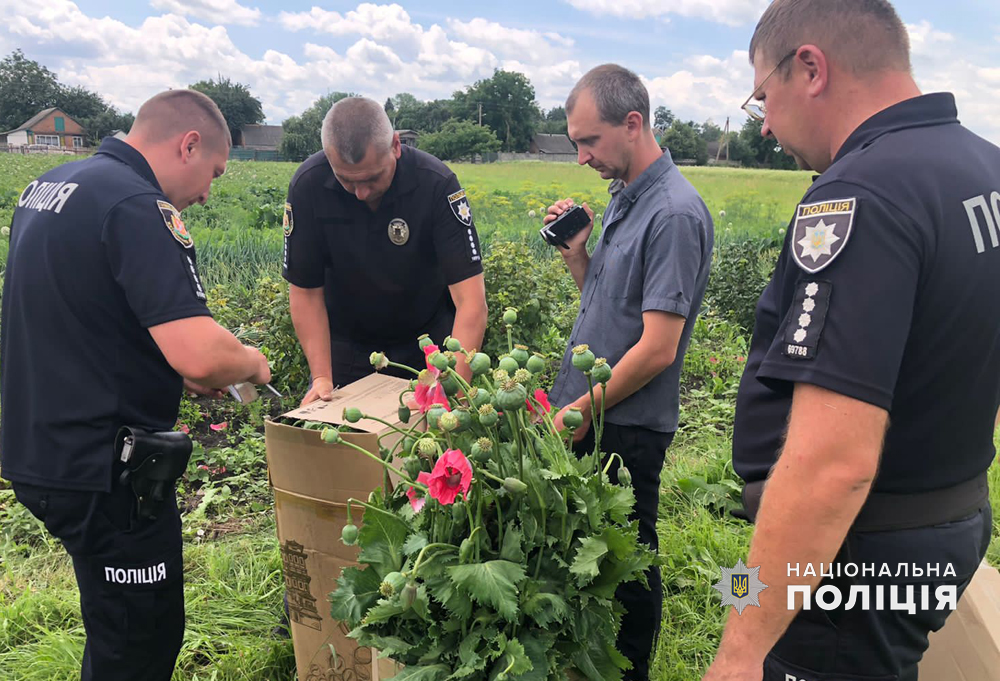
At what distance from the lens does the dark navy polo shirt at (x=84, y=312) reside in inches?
68.2

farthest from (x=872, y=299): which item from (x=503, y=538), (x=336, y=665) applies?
(x=336, y=665)

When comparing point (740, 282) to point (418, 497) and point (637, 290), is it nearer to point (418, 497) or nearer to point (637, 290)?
point (637, 290)

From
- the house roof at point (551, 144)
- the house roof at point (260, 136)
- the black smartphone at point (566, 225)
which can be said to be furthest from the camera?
the house roof at point (260, 136)

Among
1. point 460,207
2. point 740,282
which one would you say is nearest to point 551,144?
point 740,282

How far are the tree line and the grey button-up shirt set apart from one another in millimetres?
30876

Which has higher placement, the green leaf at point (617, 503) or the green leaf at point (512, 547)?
the green leaf at point (617, 503)

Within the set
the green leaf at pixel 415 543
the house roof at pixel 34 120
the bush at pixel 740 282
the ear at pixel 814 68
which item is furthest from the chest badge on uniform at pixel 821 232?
the house roof at pixel 34 120

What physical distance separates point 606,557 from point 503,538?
18 cm

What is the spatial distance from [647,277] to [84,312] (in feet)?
5.28

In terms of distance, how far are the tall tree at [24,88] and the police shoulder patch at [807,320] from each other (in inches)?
2315

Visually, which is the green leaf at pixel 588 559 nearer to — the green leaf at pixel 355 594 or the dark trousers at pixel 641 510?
the green leaf at pixel 355 594

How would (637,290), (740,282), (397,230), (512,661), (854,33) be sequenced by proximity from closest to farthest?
(512,661), (854,33), (637,290), (397,230), (740,282)

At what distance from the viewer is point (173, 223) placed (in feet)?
6.00

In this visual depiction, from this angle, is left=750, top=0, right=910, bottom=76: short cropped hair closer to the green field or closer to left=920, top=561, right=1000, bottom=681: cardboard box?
left=920, top=561, right=1000, bottom=681: cardboard box
